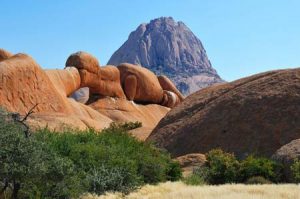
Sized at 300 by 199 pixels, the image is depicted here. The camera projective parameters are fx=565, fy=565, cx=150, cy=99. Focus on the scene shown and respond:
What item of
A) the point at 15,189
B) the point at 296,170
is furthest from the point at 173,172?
the point at 15,189

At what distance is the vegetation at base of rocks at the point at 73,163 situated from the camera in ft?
63.1

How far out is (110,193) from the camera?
24.1m

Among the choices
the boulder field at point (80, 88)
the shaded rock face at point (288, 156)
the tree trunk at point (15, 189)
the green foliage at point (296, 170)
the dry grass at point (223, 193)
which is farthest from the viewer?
the boulder field at point (80, 88)

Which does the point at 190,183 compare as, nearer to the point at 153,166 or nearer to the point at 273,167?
the point at 153,166

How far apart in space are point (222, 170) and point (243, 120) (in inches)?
311

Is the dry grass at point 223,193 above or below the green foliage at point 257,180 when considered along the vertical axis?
below

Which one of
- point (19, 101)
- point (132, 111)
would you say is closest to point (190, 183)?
point (19, 101)

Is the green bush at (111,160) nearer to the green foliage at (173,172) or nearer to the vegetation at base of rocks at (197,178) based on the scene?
the green foliage at (173,172)

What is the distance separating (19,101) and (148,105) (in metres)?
32.2

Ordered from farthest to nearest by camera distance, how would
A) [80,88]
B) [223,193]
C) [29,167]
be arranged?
[80,88] → [223,193] → [29,167]

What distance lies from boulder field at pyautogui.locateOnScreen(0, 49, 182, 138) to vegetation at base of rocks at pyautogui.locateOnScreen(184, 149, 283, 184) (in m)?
11.9

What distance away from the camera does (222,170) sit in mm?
28922

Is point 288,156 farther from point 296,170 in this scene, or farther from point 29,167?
point 29,167

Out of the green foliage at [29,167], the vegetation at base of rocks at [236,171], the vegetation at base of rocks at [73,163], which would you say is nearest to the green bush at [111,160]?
the vegetation at base of rocks at [73,163]
